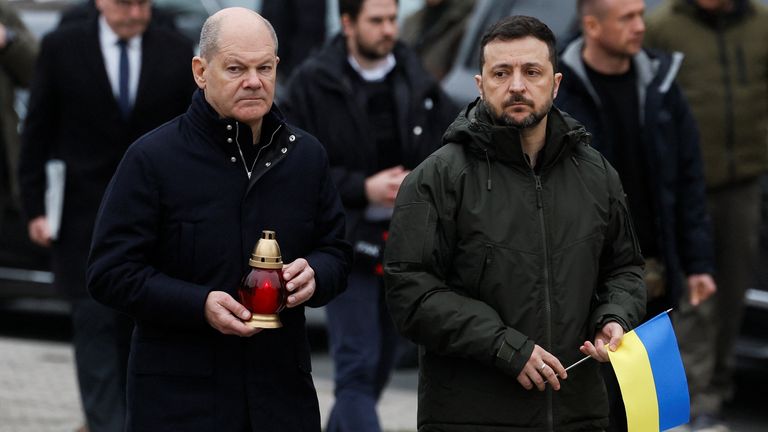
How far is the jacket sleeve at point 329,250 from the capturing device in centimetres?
484

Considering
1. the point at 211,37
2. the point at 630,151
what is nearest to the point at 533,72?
the point at 211,37

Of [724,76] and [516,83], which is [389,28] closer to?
[724,76]

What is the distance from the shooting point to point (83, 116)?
706 cm

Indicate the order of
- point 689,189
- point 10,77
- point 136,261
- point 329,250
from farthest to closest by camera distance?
point 10,77, point 689,189, point 329,250, point 136,261

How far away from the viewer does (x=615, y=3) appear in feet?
21.4

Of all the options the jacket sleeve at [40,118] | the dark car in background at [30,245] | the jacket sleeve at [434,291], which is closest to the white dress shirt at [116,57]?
the jacket sleeve at [40,118]

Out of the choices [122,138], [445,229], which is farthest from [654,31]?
[445,229]

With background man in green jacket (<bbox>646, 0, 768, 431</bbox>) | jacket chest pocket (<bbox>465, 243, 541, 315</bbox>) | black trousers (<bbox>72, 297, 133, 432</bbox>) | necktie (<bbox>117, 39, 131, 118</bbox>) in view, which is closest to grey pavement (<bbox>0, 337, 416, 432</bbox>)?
black trousers (<bbox>72, 297, 133, 432</bbox>)

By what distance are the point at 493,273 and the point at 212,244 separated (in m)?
0.75

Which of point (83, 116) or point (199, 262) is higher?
point (83, 116)

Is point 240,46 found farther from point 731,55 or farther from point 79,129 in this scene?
point 731,55

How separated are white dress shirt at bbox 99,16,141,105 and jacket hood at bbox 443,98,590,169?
2.44 m

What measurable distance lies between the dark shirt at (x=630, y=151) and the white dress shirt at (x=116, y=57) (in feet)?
5.98

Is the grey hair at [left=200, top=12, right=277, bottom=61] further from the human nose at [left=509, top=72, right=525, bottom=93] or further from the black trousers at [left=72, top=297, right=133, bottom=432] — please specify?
the black trousers at [left=72, top=297, right=133, bottom=432]
